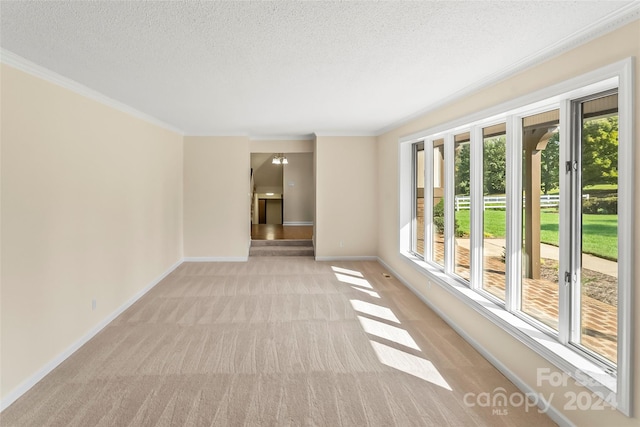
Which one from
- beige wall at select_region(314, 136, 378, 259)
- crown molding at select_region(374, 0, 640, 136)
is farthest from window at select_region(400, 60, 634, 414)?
beige wall at select_region(314, 136, 378, 259)

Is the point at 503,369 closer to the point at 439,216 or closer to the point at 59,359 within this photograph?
the point at 439,216

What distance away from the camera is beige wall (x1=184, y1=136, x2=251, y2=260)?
6961mm

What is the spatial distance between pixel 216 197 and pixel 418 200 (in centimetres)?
395

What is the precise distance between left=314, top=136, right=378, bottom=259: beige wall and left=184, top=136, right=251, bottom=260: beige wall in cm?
151

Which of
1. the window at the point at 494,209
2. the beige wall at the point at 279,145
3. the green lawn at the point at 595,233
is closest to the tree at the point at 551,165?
the green lawn at the point at 595,233

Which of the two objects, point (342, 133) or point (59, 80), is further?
point (342, 133)

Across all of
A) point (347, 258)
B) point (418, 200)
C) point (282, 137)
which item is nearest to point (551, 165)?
point (418, 200)

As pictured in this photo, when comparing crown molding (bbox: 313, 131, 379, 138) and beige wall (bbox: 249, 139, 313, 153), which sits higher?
crown molding (bbox: 313, 131, 379, 138)

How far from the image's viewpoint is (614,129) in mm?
2143

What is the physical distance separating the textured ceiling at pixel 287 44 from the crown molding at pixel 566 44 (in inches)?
1.0

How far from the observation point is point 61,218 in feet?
10.2

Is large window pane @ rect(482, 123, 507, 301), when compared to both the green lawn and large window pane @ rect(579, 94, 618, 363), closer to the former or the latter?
the green lawn

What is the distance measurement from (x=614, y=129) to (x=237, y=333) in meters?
3.56

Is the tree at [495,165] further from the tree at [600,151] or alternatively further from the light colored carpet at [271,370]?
the light colored carpet at [271,370]
